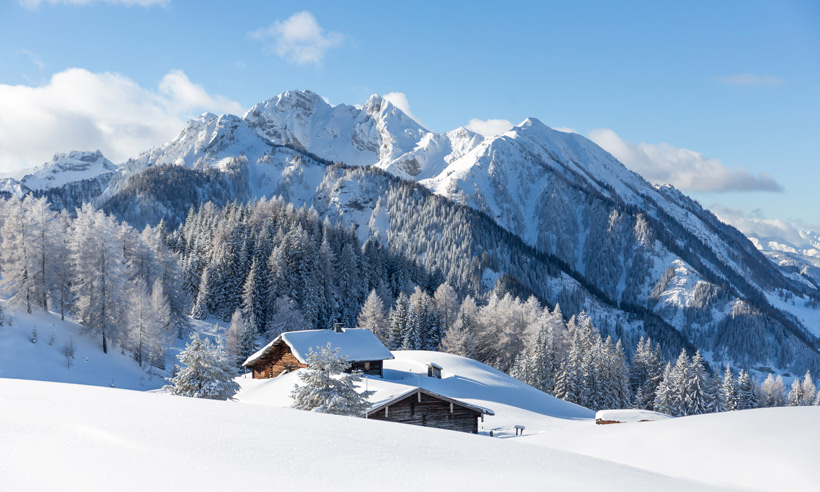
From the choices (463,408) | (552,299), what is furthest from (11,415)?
(552,299)

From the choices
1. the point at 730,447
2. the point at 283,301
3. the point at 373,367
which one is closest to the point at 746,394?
the point at 373,367

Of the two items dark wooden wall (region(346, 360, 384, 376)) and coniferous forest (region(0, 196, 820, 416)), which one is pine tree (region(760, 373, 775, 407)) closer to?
coniferous forest (region(0, 196, 820, 416))

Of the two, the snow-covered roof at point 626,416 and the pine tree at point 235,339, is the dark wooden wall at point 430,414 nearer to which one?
the snow-covered roof at point 626,416

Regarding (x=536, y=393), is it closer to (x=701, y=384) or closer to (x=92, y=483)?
(x=701, y=384)

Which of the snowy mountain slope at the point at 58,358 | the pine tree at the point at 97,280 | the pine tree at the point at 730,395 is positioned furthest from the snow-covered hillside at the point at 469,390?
the pine tree at the point at 730,395

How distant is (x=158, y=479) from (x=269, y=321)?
7601 cm

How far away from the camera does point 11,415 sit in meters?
6.82

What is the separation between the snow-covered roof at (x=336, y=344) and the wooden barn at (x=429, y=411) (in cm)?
1483

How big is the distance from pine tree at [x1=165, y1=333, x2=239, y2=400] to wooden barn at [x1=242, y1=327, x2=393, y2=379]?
1895 centimetres

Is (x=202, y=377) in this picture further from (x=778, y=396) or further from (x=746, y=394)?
(x=778, y=396)

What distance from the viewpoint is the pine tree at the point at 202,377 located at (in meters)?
22.6

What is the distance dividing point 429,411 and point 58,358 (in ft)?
90.9

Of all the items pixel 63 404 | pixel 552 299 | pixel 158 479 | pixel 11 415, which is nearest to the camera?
pixel 158 479

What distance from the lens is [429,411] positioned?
29281 millimetres
